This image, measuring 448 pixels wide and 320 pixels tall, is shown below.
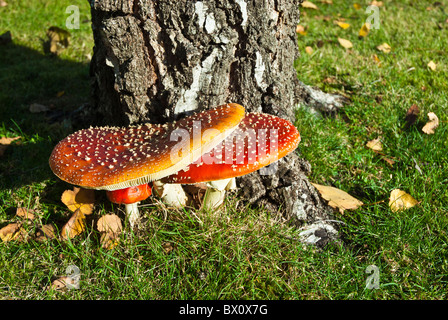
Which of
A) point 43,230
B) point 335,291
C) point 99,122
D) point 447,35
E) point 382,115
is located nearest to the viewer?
point 335,291

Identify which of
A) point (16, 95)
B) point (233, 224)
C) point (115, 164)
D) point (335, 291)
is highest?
point (115, 164)

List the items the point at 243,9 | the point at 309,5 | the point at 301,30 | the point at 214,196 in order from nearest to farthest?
the point at 243,9 → the point at 214,196 → the point at 301,30 → the point at 309,5

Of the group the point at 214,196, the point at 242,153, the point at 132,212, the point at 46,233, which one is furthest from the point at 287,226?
the point at 46,233

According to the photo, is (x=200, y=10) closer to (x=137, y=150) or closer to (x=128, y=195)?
(x=137, y=150)

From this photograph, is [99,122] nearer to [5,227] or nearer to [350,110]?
[5,227]

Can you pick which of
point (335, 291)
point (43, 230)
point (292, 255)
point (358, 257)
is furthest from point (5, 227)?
point (358, 257)

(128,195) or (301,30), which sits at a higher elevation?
(301,30)

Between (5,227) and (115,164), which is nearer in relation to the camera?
(115,164)

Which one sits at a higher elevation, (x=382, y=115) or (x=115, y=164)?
(x=115, y=164)
